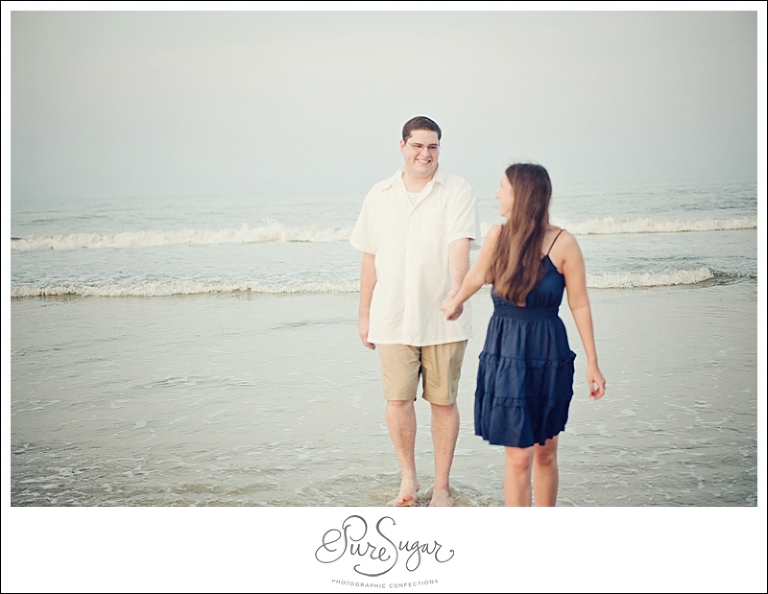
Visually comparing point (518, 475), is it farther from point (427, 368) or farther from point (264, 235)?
point (264, 235)

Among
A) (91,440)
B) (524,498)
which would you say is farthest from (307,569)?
(91,440)

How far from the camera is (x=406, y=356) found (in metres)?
2.89

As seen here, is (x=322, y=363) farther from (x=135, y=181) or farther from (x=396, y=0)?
(x=135, y=181)

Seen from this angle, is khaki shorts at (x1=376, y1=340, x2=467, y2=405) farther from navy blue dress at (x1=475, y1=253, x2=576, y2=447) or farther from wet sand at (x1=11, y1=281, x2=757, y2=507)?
wet sand at (x1=11, y1=281, x2=757, y2=507)

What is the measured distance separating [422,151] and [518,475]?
126cm

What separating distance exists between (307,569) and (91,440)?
141cm

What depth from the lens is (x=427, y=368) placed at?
2936 mm

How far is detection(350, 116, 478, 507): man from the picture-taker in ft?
9.31

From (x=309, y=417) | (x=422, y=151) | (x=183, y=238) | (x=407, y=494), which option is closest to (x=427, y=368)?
(x=407, y=494)

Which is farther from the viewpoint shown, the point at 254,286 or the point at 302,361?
the point at 254,286

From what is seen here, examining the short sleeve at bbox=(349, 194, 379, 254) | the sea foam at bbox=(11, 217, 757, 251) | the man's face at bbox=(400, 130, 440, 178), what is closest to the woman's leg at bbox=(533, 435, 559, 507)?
the short sleeve at bbox=(349, 194, 379, 254)

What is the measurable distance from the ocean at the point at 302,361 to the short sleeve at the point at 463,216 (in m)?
1.12

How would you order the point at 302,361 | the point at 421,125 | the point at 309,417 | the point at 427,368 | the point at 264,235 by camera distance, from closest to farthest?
the point at 421,125
the point at 427,368
the point at 309,417
the point at 302,361
the point at 264,235

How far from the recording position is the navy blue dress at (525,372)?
2.46 m
